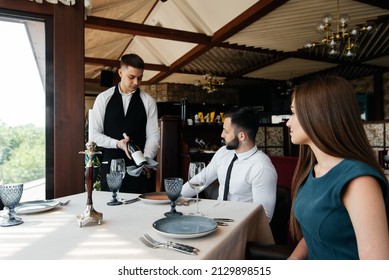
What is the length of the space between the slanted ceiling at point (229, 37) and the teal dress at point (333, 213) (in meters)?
4.81

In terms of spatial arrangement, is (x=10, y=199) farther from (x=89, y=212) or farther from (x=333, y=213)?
(x=333, y=213)

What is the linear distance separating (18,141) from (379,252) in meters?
2.67

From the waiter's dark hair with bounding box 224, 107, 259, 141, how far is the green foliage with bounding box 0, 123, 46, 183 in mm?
1628

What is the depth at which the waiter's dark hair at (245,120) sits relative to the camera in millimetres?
2012

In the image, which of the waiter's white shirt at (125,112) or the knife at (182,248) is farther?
the waiter's white shirt at (125,112)

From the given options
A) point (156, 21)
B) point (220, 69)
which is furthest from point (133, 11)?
point (220, 69)

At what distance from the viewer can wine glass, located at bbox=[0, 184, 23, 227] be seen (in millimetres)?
1132

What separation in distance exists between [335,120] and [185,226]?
0.60 m

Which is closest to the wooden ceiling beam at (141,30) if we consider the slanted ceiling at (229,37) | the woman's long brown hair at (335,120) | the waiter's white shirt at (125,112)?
the slanted ceiling at (229,37)

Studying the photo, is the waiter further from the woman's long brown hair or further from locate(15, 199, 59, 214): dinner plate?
the woman's long brown hair

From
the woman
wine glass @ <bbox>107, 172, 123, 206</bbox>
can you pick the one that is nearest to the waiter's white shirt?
wine glass @ <bbox>107, 172, 123, 206</bbox>

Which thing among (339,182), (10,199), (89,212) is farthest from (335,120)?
(10,199)

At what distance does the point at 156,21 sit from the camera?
8164 millimetres

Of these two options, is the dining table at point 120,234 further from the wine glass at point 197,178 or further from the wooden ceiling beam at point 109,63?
the wooden ceiling beam at point 109,63
